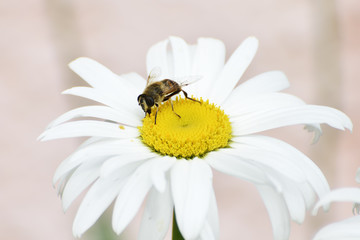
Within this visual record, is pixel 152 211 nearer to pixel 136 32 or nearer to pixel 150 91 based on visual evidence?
pixel 150 91

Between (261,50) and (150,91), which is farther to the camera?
(261,50)

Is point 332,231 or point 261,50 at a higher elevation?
point 332,231

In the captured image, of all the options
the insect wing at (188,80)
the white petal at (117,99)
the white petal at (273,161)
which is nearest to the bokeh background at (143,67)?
the insect wing at (188,80)

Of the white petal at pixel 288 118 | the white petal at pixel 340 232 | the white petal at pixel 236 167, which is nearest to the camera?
the white petal at pixel 340 232

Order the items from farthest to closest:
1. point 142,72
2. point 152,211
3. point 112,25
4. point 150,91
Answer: point 112,25
point 142,72
point 150,91
point 152,211

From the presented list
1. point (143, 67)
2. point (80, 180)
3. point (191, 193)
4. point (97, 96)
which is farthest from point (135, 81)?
point (143, 67)

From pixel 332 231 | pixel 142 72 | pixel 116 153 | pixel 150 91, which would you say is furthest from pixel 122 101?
pixel 142 72

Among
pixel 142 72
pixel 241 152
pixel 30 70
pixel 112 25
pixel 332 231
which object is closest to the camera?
pixel 332 231

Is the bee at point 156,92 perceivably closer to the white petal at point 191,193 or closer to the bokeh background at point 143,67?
the white petal at point 191,193
